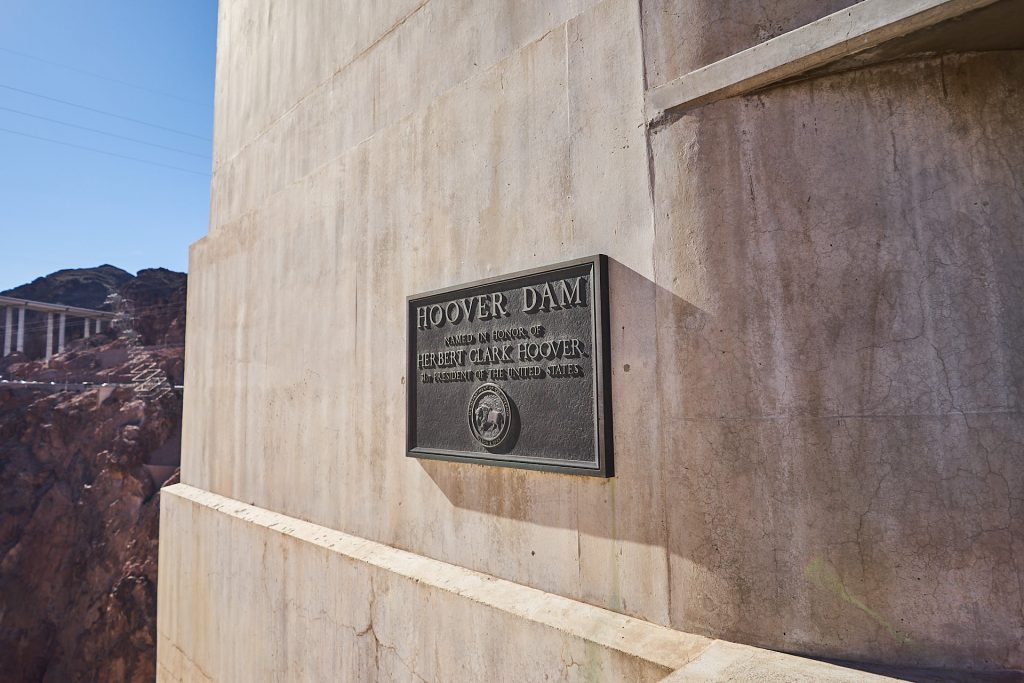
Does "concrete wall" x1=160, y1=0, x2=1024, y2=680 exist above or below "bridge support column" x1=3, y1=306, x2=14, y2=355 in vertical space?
below

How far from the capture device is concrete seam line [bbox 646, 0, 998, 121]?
7.16 feet

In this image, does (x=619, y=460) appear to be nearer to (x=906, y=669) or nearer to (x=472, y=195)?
(x=906, y=669)

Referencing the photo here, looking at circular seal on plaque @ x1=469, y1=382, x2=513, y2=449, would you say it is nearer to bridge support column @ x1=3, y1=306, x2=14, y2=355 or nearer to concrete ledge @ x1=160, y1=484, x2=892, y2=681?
concrete ledge @ x1=160, y1=484, x2=892, y2=681

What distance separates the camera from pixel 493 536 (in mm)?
3408

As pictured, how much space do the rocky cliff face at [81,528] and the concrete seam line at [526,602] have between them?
21913 mm

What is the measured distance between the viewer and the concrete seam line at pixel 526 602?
2.55 meters

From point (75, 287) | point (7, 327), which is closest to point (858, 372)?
point (7, 327)

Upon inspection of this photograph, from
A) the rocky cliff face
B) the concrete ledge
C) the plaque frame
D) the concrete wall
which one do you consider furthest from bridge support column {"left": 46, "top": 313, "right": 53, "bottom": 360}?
the plaque frame

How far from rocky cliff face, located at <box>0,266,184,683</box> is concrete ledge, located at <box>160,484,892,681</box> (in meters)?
21.8

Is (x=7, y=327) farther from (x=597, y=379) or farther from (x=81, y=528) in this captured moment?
(x=597, y=379)

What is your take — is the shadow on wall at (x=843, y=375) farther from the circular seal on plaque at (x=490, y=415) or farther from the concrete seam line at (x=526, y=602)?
the circular seal on plaque at (x=490, y=415)

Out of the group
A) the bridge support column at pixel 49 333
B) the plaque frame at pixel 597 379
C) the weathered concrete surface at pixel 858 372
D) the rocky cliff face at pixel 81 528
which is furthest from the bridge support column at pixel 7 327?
the weathered concrete surface at pixel 858 372

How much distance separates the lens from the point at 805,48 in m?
2.43

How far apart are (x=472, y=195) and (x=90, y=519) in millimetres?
28948
